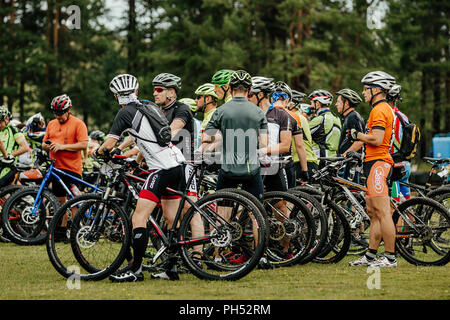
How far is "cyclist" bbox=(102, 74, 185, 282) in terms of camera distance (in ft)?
22.1

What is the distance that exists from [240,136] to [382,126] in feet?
5.86

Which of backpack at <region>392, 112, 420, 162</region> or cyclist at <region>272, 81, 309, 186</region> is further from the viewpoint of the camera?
backpack at <region>392, 112, 420, 162</region>

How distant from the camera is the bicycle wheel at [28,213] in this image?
10492mm

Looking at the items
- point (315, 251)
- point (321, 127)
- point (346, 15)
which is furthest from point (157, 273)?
point (346, 15)

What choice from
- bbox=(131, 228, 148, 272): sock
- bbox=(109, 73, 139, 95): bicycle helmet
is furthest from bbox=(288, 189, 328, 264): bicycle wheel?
bbox=(109, 73, 139, 95): bicycle helmet

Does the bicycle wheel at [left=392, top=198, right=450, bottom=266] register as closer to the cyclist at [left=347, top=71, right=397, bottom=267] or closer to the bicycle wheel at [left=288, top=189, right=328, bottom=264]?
the cyclist at [left=347, top=71, right=397, bottom=267]

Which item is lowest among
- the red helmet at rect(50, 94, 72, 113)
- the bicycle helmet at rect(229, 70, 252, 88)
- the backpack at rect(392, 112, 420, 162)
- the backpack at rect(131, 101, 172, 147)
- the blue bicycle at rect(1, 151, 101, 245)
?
the blue bicycle at rect(1, 151, 101, 245)

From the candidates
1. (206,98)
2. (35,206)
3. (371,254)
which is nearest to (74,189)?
(35,206)

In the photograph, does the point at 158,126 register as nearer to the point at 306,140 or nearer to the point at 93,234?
the point at 93,234

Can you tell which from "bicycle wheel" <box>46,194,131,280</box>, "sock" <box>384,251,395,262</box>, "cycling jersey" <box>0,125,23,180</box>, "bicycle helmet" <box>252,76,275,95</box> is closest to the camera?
"bicycle wheel" <box>46,194,131,280</box>

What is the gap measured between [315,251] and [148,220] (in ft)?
6.80

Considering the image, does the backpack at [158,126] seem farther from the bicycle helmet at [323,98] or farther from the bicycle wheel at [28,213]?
the bicycle helmet at [323,98]

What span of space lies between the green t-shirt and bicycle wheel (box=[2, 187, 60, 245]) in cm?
420

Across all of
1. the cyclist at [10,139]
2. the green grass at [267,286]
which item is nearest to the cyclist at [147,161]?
the green grass at [267,286]
